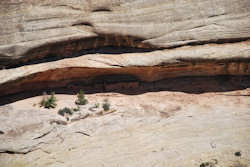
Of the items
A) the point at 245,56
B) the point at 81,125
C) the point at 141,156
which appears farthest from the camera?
the point at 245,56

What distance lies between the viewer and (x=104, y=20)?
10.2 metres

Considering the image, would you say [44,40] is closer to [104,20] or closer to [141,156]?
[104,20]

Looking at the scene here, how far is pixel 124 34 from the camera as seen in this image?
1017cm

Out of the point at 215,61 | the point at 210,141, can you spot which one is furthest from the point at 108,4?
the point at 210,141

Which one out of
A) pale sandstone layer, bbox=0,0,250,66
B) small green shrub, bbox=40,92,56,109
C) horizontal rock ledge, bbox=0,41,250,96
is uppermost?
pale sandstone layer, bbox=0,0,250,66

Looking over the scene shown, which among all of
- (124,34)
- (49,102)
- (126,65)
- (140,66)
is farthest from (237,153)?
(49,102)

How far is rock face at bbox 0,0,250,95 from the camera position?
998 cm

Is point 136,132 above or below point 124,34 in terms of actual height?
below

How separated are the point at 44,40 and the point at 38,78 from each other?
130 cm

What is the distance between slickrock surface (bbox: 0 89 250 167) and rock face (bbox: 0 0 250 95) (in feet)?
3.60

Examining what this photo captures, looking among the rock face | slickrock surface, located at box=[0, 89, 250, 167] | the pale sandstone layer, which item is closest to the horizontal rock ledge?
the rock face

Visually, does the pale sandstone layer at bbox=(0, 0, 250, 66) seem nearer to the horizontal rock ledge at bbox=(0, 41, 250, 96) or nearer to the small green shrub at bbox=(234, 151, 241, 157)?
the horizontal rock ledge at bbox=(0, 41, 250, 96)

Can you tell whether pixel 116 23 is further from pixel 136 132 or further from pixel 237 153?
pixel 237 153

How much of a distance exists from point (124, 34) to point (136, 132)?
10.9 feet
